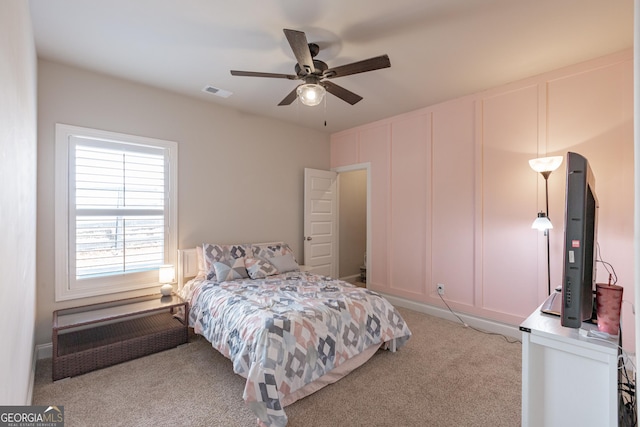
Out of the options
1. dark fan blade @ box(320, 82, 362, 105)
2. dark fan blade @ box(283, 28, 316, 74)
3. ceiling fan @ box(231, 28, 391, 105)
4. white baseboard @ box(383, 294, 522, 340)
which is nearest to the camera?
dark fan blade @ box(283, 28, 316, 74)

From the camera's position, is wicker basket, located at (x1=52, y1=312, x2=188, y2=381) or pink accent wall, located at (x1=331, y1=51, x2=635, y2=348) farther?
pink accent wall, located at (x1=331, y1=51, x2=635, y2=348)

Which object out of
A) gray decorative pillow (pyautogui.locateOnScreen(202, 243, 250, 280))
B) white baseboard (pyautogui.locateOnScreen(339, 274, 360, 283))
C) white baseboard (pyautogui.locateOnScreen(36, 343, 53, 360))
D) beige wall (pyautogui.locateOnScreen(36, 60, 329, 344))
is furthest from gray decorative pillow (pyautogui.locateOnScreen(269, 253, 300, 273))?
white baseboard (pyautogui.locateOnScreen(36, 343, 53, 360))

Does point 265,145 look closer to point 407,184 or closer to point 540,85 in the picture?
point 407,184

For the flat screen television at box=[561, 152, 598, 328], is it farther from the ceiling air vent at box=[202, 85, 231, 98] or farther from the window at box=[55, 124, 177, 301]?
the window at box=[55, 124, 177, 301]

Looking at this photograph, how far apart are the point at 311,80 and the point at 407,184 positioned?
232 cm

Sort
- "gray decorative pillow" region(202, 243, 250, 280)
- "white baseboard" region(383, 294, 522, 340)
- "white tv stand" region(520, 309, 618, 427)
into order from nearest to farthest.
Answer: "white tv stand" region(520, 309, 618, 427), "white baseboard" region(383, 294, 522, 340), "gray decorative pillow" region(202, 243, 250, 280)

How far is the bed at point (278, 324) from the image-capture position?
188cm

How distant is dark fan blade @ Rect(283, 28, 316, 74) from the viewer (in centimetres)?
177

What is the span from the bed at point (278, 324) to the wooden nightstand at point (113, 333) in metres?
0.24

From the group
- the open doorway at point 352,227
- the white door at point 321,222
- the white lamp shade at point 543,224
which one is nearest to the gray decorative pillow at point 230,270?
the white door at point 321,222

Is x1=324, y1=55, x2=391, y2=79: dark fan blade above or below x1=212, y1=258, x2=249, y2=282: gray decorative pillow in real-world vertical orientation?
above

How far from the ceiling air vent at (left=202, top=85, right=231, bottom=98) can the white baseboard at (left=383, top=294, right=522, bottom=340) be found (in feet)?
11.9

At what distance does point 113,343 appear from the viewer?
255 cm

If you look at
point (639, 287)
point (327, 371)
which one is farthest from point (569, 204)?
point (327, 371)
